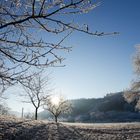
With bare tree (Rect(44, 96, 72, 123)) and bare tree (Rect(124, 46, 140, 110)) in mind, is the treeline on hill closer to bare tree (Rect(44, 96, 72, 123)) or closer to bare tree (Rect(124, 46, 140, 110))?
bare tree (Rect(44, 96, 72, 123))

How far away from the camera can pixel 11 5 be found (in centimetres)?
640

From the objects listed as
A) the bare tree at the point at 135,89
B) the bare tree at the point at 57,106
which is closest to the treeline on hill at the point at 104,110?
the bare tree at the point at 57,106

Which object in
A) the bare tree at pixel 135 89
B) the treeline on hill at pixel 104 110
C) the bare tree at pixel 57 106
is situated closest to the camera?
the bare tree at pixel 135 89

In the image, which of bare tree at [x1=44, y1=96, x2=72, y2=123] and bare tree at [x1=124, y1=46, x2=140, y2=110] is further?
bare tree at [x1=44, y1=96, x2=72, y2=123]

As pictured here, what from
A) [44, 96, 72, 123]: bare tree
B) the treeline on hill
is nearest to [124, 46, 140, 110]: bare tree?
[44, 96, 72, 123]: bare tree

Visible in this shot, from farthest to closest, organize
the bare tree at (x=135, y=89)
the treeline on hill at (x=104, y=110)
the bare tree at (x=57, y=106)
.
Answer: the treeline on hill at (x=104, y=110) < the bare tree at (x=57, y=106) < the bare tree at (x=135, y=89)

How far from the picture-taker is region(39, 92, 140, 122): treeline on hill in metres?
91.6

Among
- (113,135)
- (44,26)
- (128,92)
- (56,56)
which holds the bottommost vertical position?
(113,135)

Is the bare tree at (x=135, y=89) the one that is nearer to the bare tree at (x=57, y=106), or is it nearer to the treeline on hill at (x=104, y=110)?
the bare tree at (x=57, y=106)

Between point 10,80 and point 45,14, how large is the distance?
1.54 m

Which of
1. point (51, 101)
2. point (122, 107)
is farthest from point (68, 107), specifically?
point (122, 107)

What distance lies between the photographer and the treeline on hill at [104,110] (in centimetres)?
9162

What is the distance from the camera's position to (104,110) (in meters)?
101

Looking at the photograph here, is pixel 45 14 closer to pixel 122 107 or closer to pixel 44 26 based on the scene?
pixel 44 26
